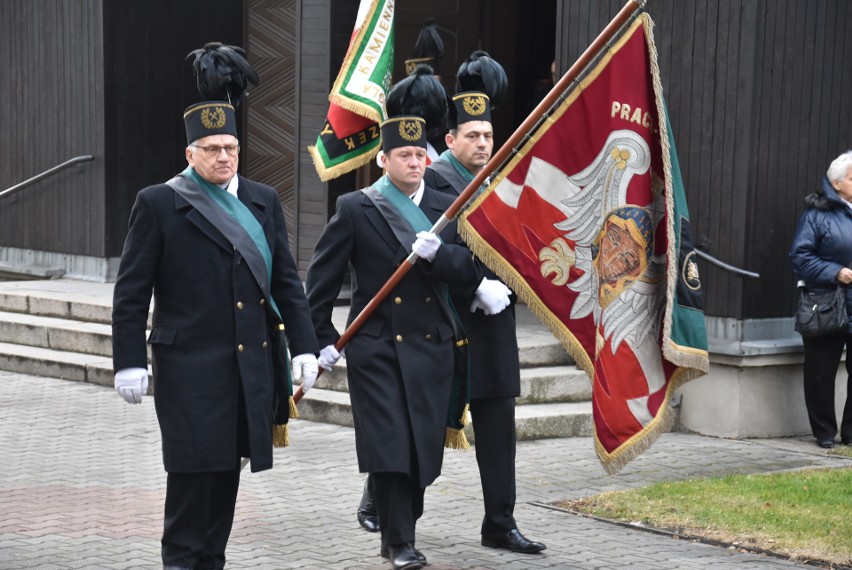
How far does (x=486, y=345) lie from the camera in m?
7.26

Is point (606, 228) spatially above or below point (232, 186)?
below

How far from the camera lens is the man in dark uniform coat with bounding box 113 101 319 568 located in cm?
608

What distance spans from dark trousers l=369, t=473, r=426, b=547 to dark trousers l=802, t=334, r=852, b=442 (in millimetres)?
4508

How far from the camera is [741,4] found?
33.2ft

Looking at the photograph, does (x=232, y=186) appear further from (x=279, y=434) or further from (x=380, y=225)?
(x=279, y=434)

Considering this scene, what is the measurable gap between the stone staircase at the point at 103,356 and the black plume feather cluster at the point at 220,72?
390 centimetres

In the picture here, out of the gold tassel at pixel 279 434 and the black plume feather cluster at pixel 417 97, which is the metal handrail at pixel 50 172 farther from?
the gold tassel at pixel 279 434

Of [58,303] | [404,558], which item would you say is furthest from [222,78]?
[58,303]

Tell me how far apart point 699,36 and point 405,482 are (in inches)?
196

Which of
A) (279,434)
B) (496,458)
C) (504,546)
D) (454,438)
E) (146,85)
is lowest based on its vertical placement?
(504,546)

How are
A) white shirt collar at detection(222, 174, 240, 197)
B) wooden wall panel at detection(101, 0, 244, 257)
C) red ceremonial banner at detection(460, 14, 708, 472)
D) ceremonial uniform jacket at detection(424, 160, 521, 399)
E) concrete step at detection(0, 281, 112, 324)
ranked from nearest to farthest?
white shirt collar at detection(222, 174, 240, 197)
red ceremonial banner at detection(460, 14, 708, 472)
ceremonial uniform jacket at detection(424, 160, 521, 399)
concrete step at detection(0, 281, 112, 324)
wooden wall panel at detection(101, 0, 244, 257)

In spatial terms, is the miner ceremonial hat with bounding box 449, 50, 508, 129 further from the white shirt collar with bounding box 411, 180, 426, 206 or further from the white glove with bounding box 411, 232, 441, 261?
the white glove with bounding box 411, 232, 441, 261

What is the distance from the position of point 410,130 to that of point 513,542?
6.66 feet

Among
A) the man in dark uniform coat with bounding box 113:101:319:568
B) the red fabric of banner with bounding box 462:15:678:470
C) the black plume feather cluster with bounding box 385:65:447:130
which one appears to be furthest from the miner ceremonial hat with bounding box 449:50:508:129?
the man in dark uniform coat with bounding box 113:101:319:568
